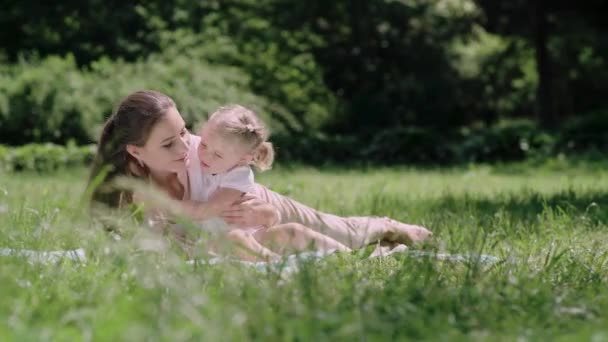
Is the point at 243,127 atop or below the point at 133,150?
atop

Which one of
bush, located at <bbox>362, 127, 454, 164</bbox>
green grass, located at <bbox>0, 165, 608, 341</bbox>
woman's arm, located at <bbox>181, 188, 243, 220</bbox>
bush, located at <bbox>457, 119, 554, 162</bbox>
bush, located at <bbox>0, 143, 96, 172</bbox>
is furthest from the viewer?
bush, located at <bbox>362, 127, 454, 164</bbox>

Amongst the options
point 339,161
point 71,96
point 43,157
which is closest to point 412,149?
point 339,161

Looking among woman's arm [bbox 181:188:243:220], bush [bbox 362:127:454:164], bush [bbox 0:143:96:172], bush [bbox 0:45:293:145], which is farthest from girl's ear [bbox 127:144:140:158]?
bush [bbox 362:127:454:164]

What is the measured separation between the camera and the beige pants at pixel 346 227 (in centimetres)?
461

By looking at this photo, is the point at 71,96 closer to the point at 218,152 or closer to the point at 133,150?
the point at 133,150

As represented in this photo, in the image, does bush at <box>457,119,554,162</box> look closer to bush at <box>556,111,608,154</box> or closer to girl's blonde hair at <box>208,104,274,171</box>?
bush at <box>556,111,608,154</box>

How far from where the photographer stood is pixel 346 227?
464cm

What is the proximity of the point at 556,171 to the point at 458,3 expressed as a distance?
393 inches

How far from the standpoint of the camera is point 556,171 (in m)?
10.9

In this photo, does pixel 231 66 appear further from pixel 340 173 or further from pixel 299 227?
pixel 299 227

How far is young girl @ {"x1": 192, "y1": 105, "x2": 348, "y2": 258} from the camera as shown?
13.7 feet

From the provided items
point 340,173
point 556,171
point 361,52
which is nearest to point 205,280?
point 340,173

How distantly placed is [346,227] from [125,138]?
119 centimetres

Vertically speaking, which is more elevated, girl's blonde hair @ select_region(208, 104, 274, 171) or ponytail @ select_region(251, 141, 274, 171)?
girl's blonde hair @ select_region(208, 104, 274, 171)
